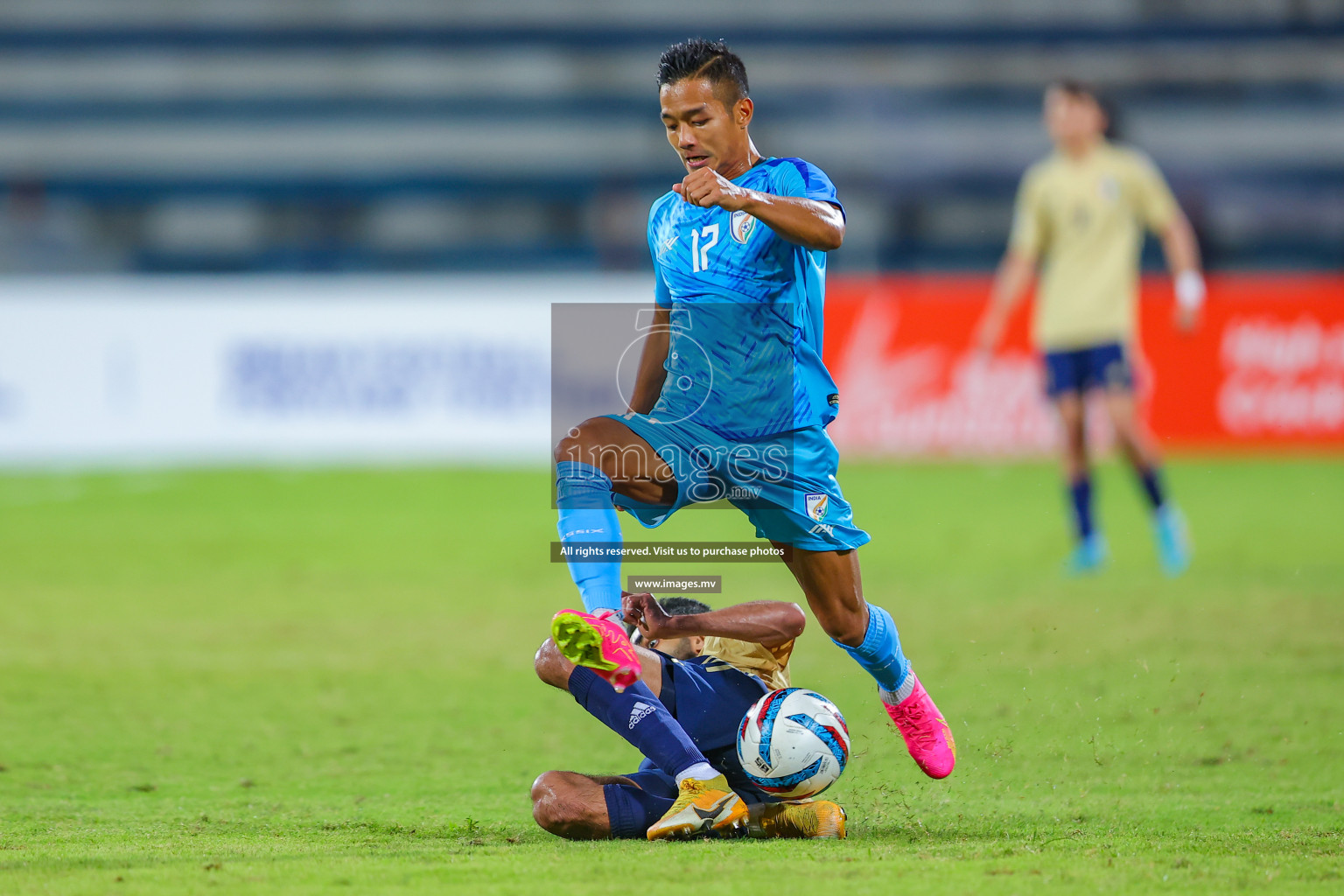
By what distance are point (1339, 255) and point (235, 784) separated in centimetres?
1759

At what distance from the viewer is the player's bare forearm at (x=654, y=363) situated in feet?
13.6

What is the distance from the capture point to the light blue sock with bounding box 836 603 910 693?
4090mm

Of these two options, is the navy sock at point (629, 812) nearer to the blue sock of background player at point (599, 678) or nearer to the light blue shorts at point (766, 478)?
the blue sock of background player at point (599, 678)

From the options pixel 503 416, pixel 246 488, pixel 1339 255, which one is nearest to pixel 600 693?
A: pixel 246 488

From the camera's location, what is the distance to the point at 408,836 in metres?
3.65

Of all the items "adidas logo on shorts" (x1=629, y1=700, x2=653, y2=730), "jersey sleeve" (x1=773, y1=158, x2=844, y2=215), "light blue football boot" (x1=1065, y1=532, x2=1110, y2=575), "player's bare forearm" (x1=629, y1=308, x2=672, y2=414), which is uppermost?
"jersey sleeve" (x1=773, y1=158, x2=844, y2=215)

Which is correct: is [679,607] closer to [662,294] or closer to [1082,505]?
[662,294]

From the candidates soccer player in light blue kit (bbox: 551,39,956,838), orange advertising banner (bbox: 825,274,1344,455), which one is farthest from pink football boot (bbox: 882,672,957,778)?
orange advertising banner (bbox: 825,274,1344,455)

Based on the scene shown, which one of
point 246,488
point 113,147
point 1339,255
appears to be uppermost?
point 113,147

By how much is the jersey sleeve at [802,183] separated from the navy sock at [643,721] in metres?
1.32

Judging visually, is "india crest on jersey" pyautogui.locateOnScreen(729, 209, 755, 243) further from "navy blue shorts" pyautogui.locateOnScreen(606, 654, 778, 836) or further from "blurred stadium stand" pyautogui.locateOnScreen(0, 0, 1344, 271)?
"blurred stadium stand" pyautogui.locateOnScreen(0, 0, 1344, 271)

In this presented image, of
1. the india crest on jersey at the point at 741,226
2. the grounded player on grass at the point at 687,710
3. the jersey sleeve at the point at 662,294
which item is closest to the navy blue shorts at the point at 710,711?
the grounded player on grass at the point at 687,710

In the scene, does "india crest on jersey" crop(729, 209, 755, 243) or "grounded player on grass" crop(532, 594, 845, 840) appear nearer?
"grounded player on grass" crop(532, 594, 845, 840)

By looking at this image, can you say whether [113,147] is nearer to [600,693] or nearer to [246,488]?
[246,488]
